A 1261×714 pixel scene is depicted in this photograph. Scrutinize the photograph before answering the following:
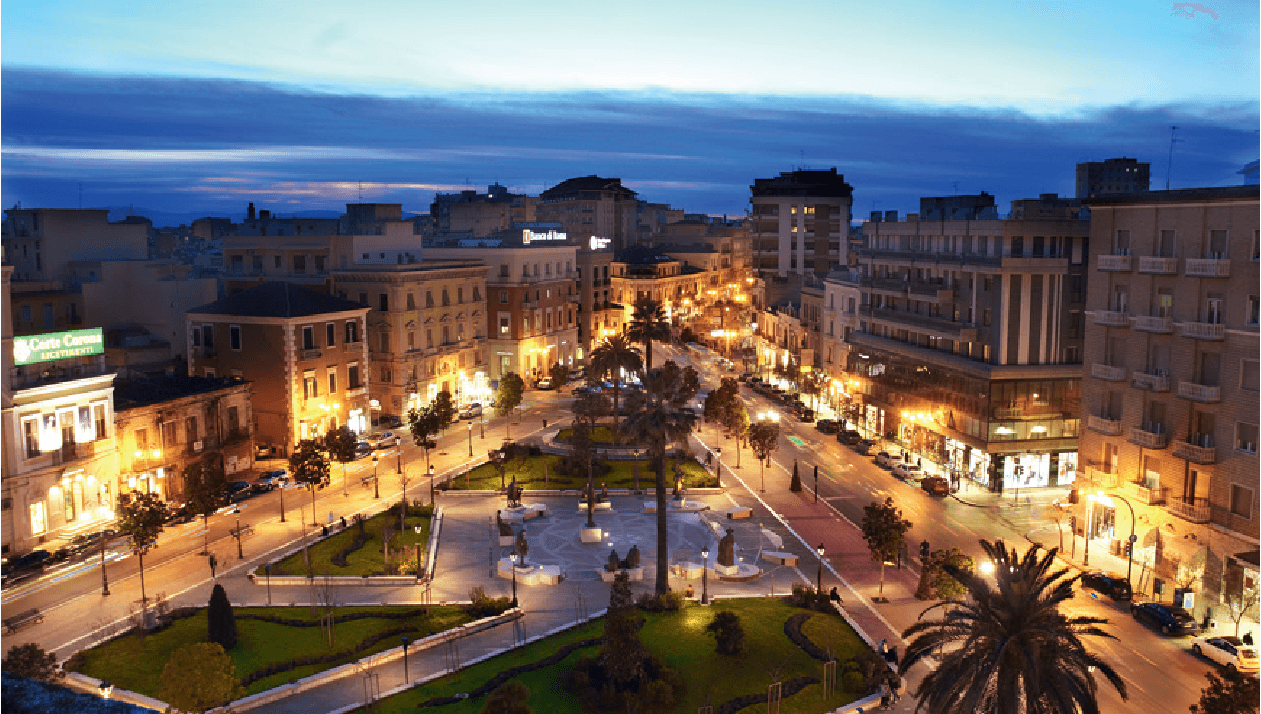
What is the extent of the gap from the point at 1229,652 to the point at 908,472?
3121 cm

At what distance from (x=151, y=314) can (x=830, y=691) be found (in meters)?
73.5

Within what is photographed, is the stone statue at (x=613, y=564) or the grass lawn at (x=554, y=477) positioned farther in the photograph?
the grass lawn at (x=554, y=477)

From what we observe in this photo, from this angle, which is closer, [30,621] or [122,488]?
[30,621]

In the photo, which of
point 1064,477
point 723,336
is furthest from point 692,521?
point 723,336

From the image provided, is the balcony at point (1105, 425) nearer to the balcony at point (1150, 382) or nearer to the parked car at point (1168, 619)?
the balcony at point (1150, 382)

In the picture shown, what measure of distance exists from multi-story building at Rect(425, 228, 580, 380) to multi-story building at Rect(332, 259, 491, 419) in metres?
4.73

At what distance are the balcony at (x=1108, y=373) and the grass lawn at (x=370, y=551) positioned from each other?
38185mm

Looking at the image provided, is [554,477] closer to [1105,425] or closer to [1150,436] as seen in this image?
[1105,425]

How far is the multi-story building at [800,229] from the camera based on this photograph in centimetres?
15300

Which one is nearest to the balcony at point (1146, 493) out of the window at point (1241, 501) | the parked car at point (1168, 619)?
the window at point (1241, 501)

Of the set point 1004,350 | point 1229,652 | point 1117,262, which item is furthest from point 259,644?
point 1004,350

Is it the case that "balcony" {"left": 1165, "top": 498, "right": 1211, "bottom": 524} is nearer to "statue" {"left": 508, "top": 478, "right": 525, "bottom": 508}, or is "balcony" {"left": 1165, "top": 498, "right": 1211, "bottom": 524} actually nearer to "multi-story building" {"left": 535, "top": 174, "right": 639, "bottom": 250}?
"statue" {"left": 508, "top": 478, "right": 525, "bottom": 508}

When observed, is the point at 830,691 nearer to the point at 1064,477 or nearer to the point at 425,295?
the point at 1064,477

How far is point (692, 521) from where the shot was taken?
191 feet
